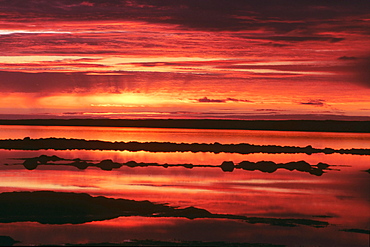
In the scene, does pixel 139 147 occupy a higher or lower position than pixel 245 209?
higher

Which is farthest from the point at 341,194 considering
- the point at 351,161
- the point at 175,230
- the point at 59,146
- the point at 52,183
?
the point at 59,146

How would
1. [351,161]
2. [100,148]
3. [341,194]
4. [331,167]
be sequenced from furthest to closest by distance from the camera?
[100,148] < [351,161] < [331,167] < [341,194]

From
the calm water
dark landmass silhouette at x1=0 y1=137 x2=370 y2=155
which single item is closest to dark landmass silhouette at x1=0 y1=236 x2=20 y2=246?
the calm water

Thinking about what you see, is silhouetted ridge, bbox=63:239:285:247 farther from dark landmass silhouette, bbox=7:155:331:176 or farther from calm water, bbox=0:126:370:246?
dark landmass silhouette, bbox=7:155:331:176

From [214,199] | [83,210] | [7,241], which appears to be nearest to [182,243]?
[7,241]

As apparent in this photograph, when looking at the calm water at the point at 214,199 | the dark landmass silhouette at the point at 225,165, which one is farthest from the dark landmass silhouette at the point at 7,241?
the dark landmass silhouette at the point at 225,165

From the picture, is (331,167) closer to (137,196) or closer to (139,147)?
(137,196)

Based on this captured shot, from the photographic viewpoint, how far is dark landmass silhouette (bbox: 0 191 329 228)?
73.3ft

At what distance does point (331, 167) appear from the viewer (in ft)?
148

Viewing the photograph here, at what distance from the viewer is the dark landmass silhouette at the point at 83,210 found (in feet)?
73.3

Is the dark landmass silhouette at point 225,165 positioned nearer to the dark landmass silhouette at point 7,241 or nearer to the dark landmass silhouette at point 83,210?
the dark landmass silhouette at point 83,210

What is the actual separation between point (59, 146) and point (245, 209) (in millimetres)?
48369

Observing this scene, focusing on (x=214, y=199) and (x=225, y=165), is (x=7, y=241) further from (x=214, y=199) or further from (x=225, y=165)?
(x=225, y=165)

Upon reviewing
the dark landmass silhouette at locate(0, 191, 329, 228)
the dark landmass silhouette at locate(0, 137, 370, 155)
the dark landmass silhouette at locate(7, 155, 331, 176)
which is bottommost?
the dark landmass silhouette at locate(0, 191, 329, 228)
